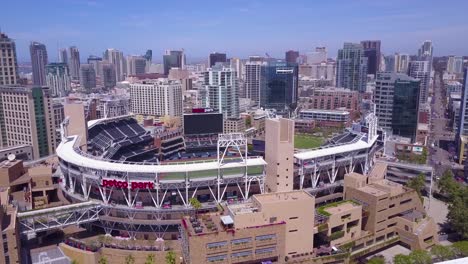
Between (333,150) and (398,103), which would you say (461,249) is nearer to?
(333,150)

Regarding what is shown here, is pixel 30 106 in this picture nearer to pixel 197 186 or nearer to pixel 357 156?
pixel 197 186

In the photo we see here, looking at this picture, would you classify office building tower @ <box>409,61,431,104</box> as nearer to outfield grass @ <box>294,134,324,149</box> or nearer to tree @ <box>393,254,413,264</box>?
outfield grass @ <box>294,134,324,149</box>

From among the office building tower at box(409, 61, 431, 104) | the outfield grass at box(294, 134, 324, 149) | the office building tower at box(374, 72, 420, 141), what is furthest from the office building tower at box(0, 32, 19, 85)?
the office building tower at box(409, 61, 431, 104)

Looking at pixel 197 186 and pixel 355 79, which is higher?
pixel 355 79

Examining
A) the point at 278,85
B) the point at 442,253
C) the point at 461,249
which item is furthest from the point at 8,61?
the point at 461,249

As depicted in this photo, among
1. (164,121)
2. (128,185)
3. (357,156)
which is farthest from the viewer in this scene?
(164,121)

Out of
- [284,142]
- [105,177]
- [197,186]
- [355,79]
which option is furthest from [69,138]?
[355,79]

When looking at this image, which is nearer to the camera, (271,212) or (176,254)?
(271,212)
